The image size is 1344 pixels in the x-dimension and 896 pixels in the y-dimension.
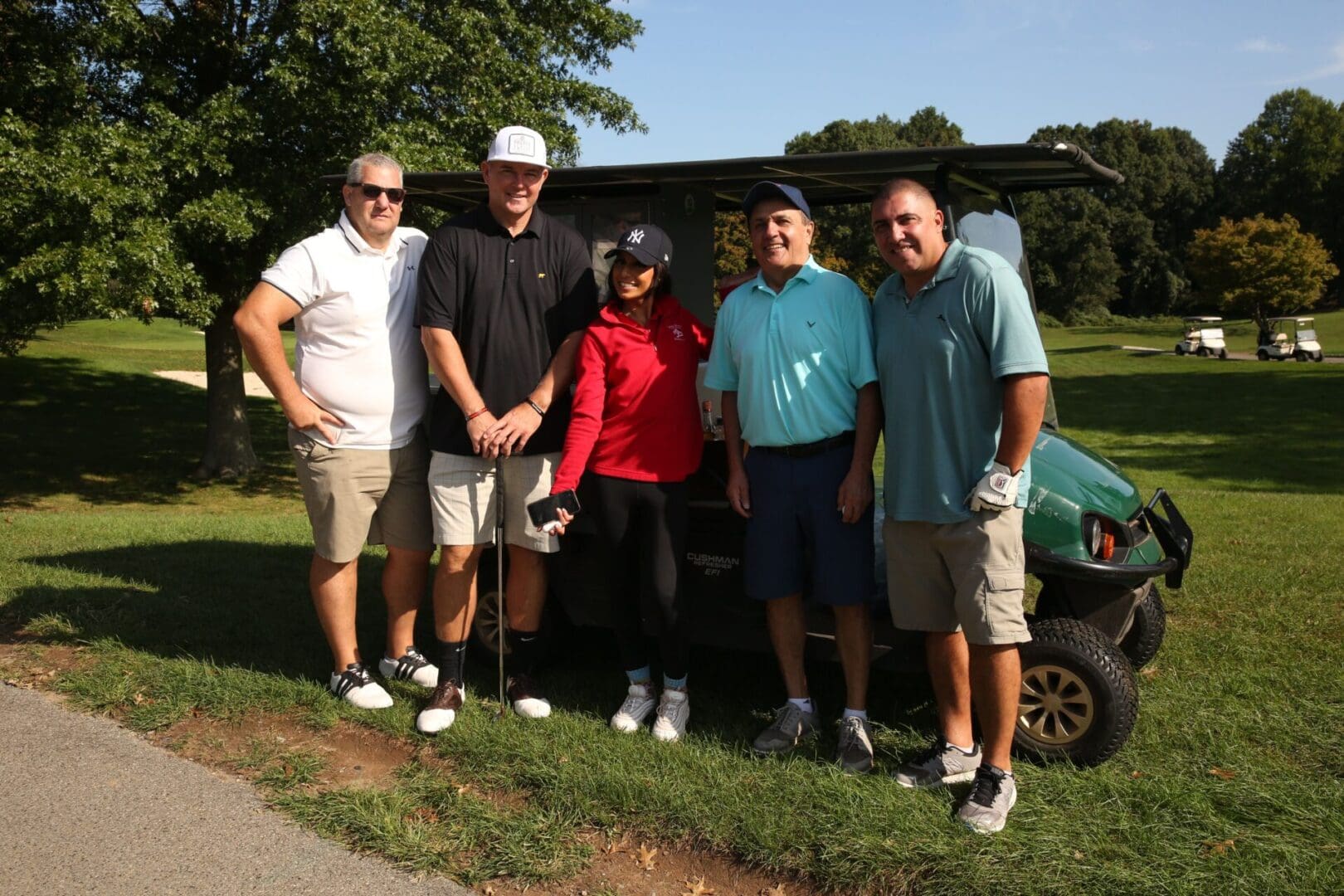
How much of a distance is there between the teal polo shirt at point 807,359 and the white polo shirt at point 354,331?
1456 millimetres

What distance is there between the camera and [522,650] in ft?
15.0

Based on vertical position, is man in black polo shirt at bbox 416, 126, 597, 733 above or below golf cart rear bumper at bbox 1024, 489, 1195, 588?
above

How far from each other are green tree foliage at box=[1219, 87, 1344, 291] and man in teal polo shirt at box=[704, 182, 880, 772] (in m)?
63.3

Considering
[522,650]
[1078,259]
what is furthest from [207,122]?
[1078,259]

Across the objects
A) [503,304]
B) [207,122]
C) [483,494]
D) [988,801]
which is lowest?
[988,801]

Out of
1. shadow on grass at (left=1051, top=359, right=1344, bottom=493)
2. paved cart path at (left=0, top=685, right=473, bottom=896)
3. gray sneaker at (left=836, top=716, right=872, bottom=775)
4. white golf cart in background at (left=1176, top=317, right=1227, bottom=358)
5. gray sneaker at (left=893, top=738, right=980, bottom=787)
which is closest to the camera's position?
paved cart path at (left=0, top=685, right=473, bottom=896)

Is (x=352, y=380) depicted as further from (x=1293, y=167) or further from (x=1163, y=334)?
(x=1293, y=167)

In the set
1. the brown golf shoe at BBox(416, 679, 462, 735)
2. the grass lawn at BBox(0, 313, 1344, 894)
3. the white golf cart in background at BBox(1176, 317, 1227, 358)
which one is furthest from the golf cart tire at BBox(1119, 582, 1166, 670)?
the white golf cart in background at BBox(1176, 317, 1227, 358)

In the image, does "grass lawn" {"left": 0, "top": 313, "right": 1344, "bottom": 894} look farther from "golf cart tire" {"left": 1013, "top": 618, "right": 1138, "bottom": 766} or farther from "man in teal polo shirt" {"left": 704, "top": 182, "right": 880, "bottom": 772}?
"man in teal polo shirt" {"left": 704, "top": 182, "right": 880, "bottom": 772}

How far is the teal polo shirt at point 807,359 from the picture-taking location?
3859 millimetres

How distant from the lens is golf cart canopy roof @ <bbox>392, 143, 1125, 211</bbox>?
3984mm

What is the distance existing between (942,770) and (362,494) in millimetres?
2505

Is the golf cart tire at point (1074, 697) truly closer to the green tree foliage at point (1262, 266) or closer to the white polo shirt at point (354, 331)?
the white polo shirt at point (354, 331)

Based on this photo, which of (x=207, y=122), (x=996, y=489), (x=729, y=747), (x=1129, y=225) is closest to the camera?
(x=996, y=489)
